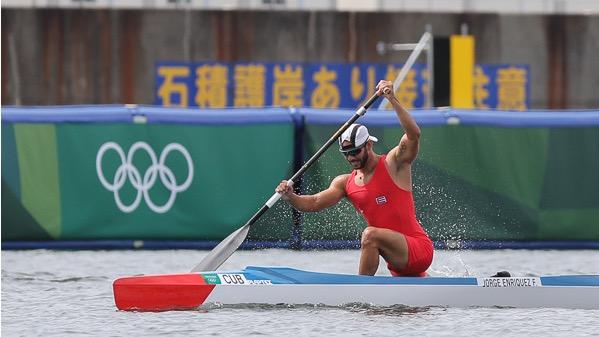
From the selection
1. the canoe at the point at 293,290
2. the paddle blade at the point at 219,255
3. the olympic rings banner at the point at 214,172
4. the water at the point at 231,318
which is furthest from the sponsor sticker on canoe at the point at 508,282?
the olympic rings banner at the point at 214,172

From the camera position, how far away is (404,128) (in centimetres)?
1600

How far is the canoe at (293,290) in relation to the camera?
1625 centimetres

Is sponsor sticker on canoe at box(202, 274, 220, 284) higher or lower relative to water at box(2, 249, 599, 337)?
higher

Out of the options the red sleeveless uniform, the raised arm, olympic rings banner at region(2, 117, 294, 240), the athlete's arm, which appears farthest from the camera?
olympic rings banner at region(2, 117, 294, 240)

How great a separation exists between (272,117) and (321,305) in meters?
6.61

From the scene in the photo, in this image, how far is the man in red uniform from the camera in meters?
16.3

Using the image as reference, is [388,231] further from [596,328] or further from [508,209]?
[508,209]

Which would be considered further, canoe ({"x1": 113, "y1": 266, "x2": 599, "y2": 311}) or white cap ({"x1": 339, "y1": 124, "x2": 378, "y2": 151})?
white cap ({"x1": 339, "y1": 124, "x2": 378, "y2": 151})

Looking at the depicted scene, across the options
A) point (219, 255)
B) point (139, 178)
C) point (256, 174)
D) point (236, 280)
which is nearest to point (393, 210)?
point (236, 280)

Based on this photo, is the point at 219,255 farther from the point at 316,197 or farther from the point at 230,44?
the point at 230,44

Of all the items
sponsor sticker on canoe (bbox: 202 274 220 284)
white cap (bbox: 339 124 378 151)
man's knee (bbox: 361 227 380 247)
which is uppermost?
white cap (bbox: 339 124 378 151)

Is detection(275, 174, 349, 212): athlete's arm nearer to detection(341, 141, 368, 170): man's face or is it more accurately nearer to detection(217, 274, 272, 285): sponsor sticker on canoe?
detection(341, 141, 368, 170): man's face

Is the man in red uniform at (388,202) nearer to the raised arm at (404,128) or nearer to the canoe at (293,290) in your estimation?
the raised arm at (404,128)

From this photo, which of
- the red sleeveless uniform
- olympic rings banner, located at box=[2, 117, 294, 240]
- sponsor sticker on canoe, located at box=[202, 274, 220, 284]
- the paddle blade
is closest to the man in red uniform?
the red sleeveless uniform
